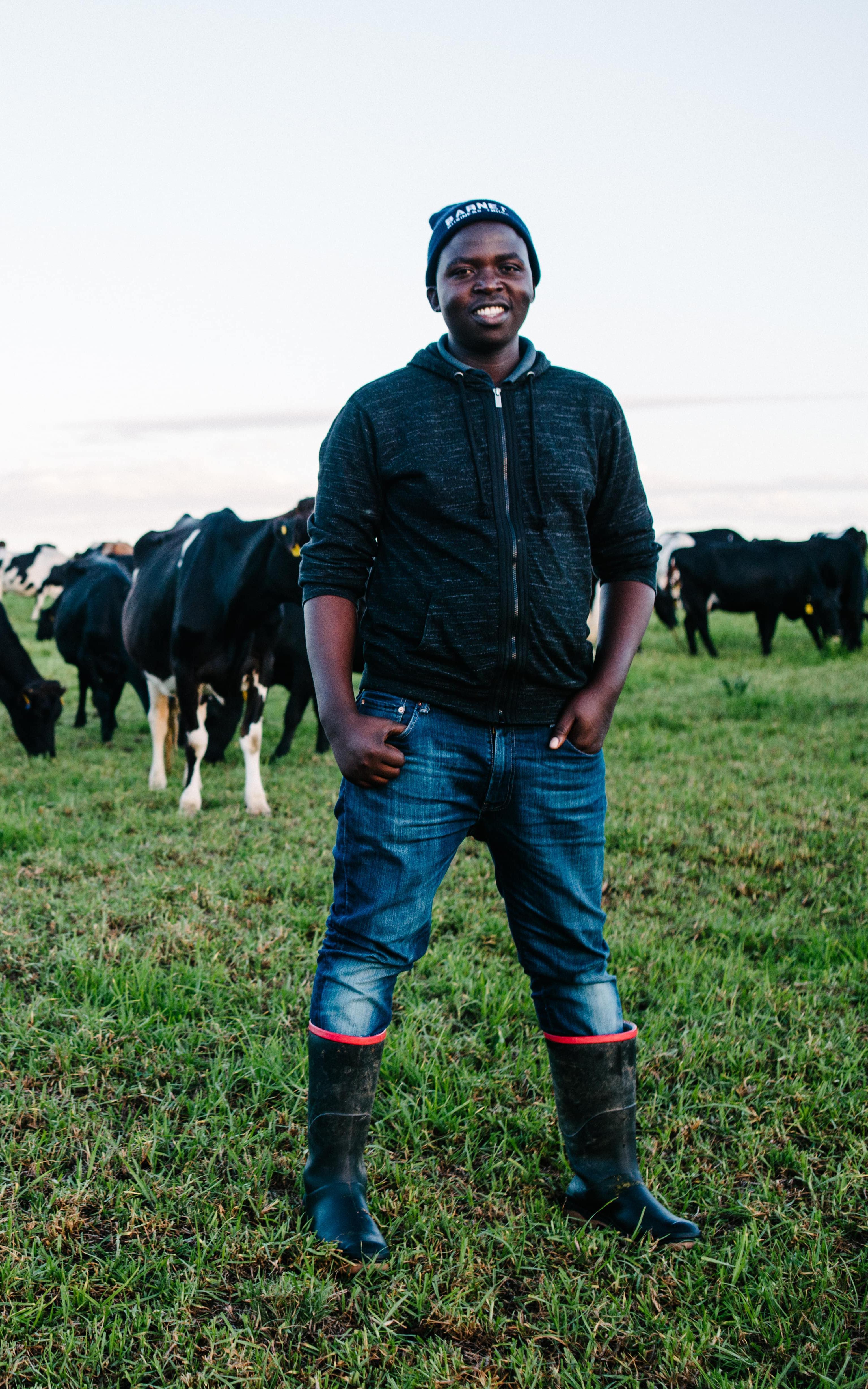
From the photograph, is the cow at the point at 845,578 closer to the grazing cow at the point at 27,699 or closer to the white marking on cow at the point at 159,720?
the white marking on cow at the point at 159,720

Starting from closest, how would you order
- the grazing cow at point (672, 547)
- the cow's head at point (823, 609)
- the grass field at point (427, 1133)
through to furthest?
1. the grass field at point (427, 1133)
2. the cow's head at point (823, 609)
3. the grazing cow at point (672, 547)

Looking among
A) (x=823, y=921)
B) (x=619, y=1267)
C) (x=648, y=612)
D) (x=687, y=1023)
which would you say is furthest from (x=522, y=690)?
(x=823, y=921)

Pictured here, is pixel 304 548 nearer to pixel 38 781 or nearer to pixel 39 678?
pixel 38 781

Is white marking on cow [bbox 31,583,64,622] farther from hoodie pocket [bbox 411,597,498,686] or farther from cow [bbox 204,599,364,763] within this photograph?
hoodie pocket [bbox 411,597,498,686]

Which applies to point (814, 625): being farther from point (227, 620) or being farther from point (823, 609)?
point (227, 620)

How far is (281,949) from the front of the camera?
3.75 m

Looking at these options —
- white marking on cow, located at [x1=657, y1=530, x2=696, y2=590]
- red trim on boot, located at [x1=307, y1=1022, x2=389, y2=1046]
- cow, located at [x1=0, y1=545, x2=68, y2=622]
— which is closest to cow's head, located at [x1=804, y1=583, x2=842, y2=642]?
white marking on cow, located at [x1=657, y1=530, x2=696, y2=590]

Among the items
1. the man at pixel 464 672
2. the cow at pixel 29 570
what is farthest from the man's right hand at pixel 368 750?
the cow at pixel 29 570

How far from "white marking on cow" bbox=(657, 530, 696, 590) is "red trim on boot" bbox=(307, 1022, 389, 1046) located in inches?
699

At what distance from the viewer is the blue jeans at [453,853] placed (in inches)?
84.8

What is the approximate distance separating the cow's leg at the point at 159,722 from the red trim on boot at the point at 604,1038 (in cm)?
528

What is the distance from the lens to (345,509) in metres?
2.20

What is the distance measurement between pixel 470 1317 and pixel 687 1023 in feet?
4.95

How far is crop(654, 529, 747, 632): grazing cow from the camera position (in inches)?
750
